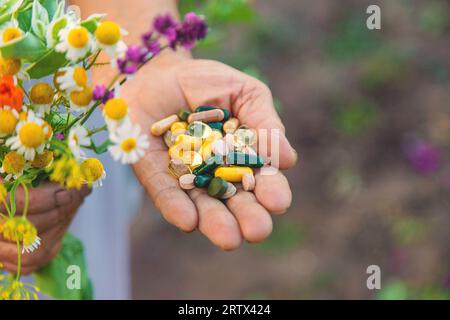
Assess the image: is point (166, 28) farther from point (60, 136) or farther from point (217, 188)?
point (217, 188)

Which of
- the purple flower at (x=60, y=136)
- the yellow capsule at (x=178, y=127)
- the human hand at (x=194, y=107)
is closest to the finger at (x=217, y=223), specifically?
the human hand at (x=194, y=107)

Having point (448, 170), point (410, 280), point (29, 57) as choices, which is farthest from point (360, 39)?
point (29, 57)

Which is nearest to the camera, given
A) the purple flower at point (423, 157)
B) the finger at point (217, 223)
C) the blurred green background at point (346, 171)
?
the finger at point (217, 223)

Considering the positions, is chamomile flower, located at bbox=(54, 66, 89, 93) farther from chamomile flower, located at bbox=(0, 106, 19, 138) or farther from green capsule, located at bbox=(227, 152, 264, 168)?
green capsule, located at bbox=(227, 152, 264, 168)

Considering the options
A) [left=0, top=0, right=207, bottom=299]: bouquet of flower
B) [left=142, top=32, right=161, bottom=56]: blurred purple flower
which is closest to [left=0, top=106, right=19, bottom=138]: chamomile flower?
[left=0, top=0, right=207, bottom=299]: bouquet of flower

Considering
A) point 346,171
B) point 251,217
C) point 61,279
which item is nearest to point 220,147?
point 251,217

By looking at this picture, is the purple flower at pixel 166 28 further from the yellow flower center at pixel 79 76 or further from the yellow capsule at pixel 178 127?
the yellow capsule at pixel 178 127
